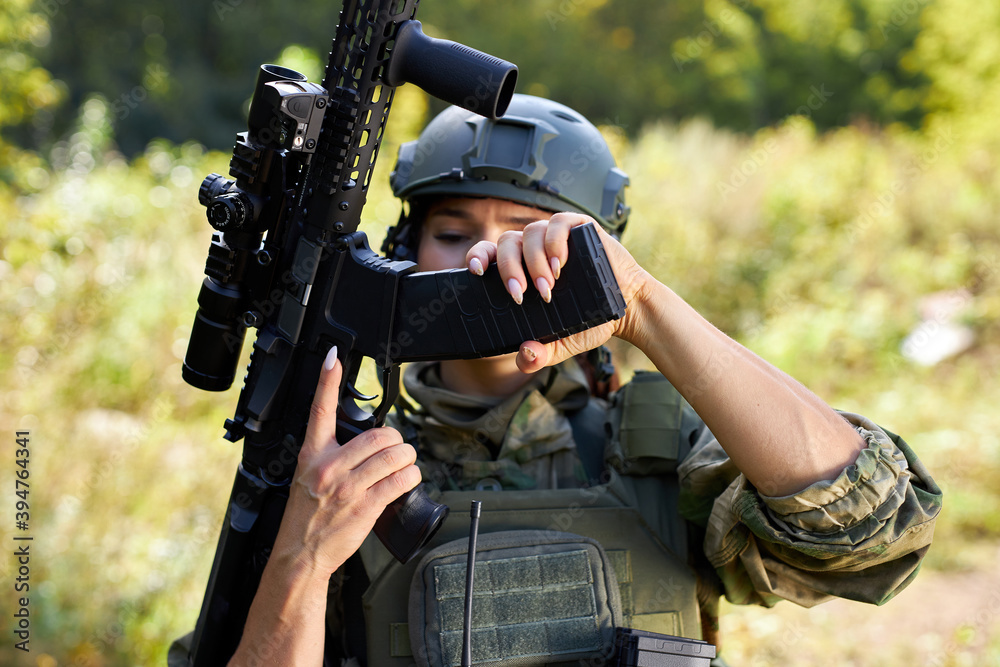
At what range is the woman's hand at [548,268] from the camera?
1369 mm

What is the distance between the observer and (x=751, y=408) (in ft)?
4.65


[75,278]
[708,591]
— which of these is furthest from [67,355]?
[708,591]

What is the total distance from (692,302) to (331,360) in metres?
6.52

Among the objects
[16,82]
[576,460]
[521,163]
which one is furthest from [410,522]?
[16,82]

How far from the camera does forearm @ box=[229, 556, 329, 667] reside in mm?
1494

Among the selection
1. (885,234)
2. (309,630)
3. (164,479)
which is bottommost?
(309,630)

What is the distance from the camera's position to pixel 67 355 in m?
5.33

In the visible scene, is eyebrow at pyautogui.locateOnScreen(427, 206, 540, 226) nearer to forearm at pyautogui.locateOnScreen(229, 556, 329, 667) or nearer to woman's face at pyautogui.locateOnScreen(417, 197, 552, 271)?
woman's face at pyautogui.locateOnScreen(417, 197, 552, 271)

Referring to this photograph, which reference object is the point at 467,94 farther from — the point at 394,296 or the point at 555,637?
the point at 555,637

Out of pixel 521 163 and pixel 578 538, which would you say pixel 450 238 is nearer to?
pixel 521 163

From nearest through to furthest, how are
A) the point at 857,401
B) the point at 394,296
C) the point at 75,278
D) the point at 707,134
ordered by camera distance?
the point at 394,296, the point at 75,278, the point at 857,401, the point at 707,134

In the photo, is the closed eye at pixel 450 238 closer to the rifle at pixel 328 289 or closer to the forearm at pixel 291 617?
the rifle at pixel 328 289

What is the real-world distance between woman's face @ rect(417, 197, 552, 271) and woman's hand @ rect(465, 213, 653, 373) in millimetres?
361

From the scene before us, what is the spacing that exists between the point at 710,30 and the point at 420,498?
77.4 ft
